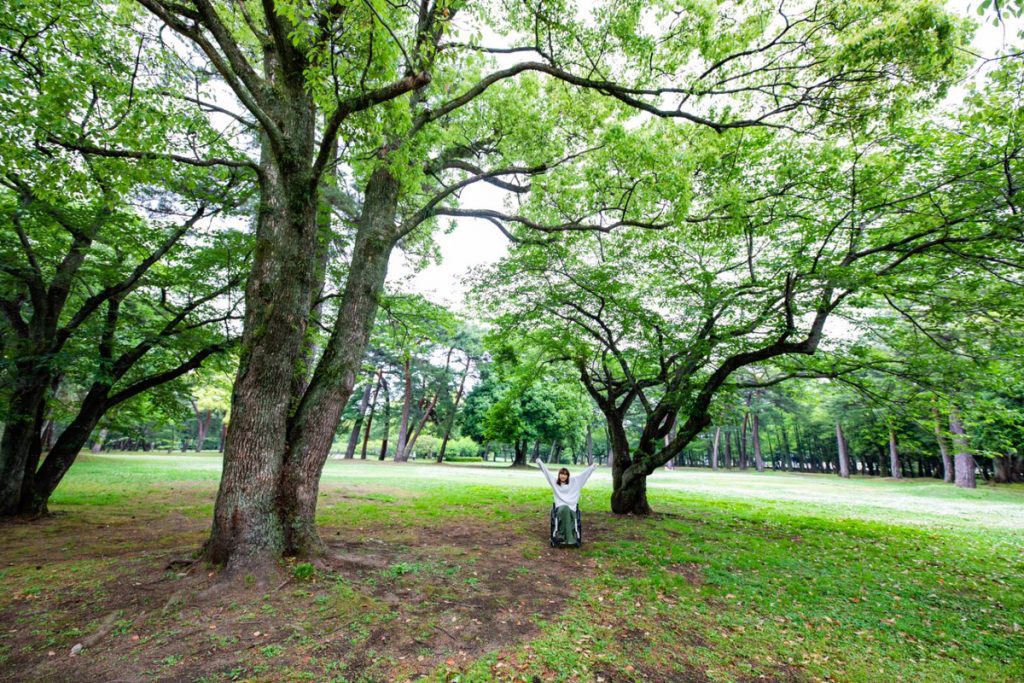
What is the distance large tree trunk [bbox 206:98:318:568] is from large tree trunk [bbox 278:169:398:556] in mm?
160

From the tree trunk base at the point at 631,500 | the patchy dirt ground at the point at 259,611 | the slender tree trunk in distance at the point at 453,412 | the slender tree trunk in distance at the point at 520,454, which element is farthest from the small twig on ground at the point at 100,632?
the slender tree trunk in distance at the point at 520,454

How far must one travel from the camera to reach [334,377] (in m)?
5.53

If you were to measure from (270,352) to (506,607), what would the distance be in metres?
3.96

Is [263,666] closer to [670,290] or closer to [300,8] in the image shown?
[300,8]

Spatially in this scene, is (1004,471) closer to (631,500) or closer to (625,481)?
(631,500)

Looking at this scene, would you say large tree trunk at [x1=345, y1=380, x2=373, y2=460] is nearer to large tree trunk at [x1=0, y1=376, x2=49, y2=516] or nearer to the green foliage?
large tree trunk at [x1=0, y1=376, x2=49, y2=516]

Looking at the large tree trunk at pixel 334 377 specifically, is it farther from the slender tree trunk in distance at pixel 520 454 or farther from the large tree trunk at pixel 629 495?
the slender tree trunk in distance at pixel 520 454

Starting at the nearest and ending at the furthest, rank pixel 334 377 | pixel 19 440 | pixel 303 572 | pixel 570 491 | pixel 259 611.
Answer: pixel 259 611
pixel 303 572
pixel 334 377
pixel 570 491
pixel 19 440

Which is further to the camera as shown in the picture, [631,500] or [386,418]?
[386,418]

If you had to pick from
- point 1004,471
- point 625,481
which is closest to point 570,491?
point 625,481

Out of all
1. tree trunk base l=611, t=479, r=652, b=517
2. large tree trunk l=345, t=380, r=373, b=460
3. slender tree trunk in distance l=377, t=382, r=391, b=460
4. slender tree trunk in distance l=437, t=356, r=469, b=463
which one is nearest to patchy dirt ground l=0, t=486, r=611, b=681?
tree trunk base l=611, t=479, r=652, b=517

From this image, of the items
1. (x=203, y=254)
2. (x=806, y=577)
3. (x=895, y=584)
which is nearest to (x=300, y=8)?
(x=203, y=254)

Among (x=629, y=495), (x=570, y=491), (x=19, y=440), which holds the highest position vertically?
(x=19, y=440)

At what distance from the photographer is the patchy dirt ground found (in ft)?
10.8
